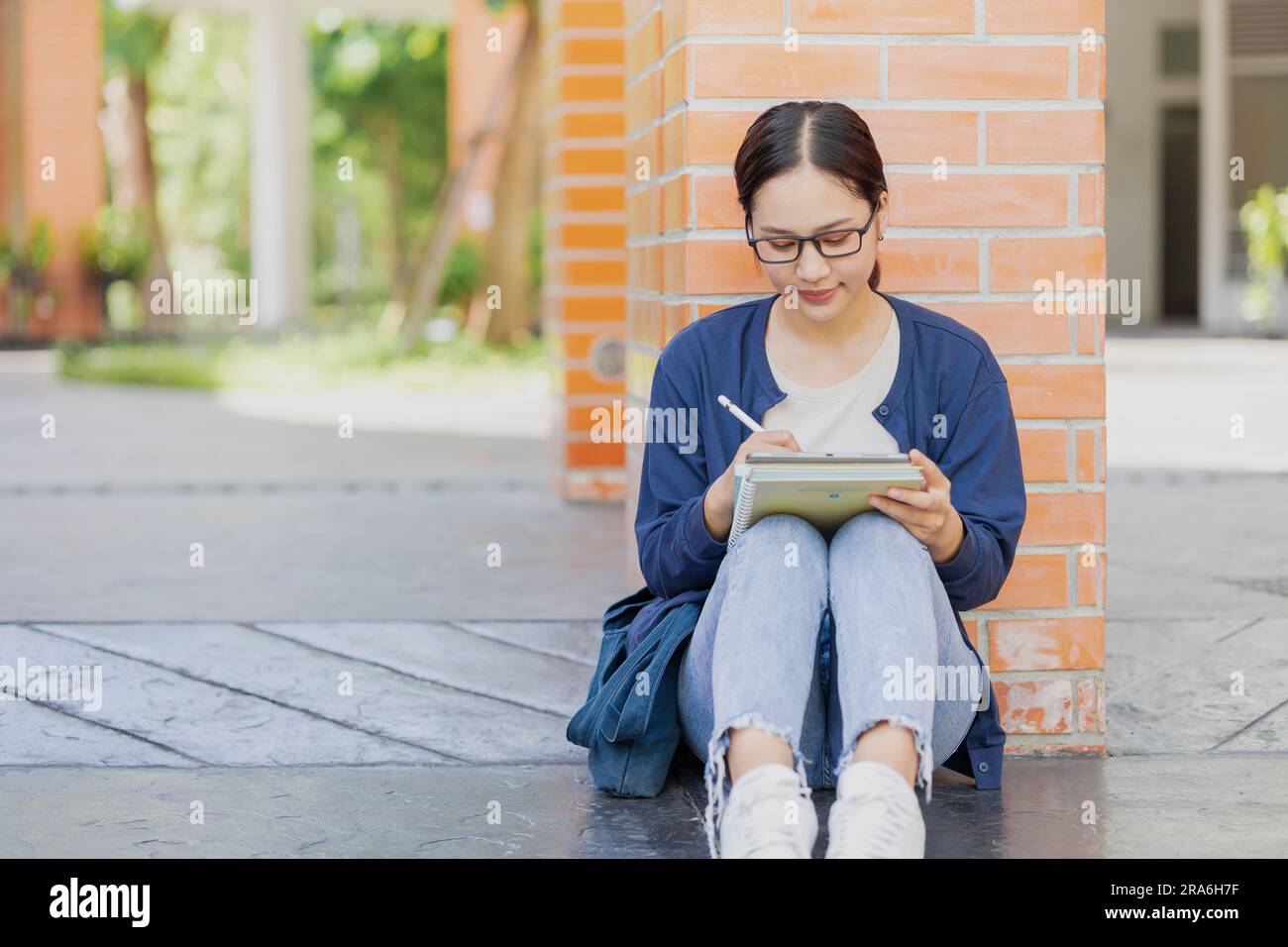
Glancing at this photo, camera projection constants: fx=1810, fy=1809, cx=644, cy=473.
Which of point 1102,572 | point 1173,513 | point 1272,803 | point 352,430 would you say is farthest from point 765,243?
point 352,430

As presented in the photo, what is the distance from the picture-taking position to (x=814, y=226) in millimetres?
2846

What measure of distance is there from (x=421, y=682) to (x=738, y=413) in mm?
1197

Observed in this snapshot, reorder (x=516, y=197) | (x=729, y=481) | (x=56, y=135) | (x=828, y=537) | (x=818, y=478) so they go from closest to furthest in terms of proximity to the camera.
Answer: (x=818, y=478)
(x=729, y=481)
(x=828, y=537)
(x=516, y=197)
(x=56, y=135)

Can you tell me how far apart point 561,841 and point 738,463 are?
0.65m

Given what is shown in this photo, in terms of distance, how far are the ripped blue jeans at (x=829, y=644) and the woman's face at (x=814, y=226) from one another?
386 millimetres

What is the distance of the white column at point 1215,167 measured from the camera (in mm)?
18922

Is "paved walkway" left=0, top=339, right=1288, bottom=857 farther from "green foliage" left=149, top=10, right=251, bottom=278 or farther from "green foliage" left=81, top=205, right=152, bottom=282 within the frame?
"green foliage" left=149, top=10, right=251, bottom=278

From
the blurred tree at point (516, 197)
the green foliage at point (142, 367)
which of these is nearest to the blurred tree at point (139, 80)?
the green foliage at point (142, 367)

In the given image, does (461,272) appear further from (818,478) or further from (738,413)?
(818,478)

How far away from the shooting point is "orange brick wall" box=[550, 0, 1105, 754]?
328 centimetres

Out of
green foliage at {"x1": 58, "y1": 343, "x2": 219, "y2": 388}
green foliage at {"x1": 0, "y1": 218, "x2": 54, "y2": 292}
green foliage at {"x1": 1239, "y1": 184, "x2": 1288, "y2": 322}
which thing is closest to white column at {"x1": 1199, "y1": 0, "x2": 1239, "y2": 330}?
green foliage at {"x1": 1239, "y1": 184, "x2": 1288, "y2": 322}

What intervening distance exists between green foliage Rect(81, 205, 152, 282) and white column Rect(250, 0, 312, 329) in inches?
78.9
